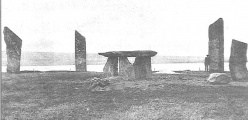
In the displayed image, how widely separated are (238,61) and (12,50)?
12.0 metres

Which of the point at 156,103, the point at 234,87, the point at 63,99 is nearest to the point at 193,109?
the point at 156,103

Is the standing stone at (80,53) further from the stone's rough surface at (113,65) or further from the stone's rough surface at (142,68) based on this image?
the stone's rough surface at (142,68)

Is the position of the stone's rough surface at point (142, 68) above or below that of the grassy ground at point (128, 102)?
above

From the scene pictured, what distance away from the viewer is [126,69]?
1412 centimetres

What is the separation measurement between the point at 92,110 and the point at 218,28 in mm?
13552

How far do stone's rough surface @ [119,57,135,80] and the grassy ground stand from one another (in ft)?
7.33

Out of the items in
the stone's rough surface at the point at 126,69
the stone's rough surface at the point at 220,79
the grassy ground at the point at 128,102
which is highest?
the stone's rough surface at the point at 126,69

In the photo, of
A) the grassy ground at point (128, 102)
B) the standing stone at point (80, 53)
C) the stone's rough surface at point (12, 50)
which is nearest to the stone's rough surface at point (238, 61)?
the grassy ground at point (128, 102)

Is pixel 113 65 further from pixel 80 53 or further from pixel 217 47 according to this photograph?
pixel 217 47

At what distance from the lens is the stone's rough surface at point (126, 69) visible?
1375 centimetres

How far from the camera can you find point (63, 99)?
367 inches

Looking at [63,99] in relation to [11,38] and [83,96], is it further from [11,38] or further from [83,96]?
[11,38]

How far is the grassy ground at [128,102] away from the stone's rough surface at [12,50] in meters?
5.64

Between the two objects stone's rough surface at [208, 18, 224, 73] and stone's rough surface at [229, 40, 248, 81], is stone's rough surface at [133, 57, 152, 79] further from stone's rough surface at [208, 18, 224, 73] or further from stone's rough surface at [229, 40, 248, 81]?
stone's rough surface at [208, 18, 224, 73]
